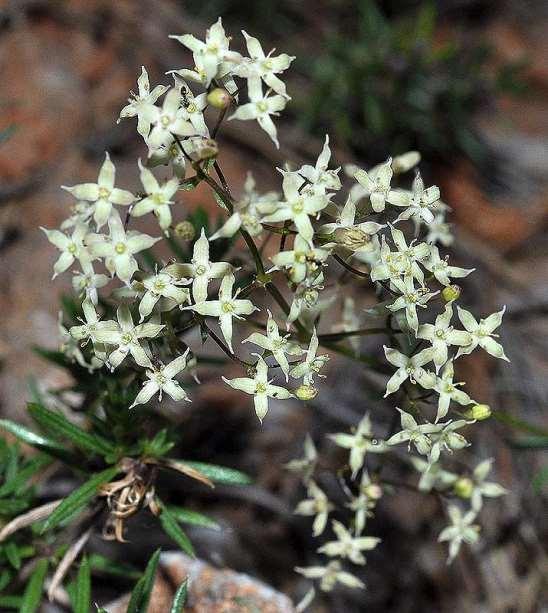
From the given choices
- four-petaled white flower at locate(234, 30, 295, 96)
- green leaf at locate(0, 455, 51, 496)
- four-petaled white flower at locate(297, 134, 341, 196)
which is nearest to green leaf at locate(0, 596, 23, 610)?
green leaf at locate(0, 455, 51, 496)

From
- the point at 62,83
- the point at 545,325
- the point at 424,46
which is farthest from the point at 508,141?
the point at 62,83

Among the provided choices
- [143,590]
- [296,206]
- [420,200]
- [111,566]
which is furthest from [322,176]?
[111,566]

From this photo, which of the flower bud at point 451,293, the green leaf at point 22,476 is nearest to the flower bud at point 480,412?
A: the flower bud at point 451,293

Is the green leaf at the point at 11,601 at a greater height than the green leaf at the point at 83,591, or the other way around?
the green leaf at the point at 83,591

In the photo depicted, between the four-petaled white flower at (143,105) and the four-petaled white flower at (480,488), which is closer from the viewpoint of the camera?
the four-petaled white flower at (143,105)

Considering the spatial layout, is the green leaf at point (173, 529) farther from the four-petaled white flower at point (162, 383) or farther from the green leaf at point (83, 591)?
the four-petaled white flower at point (162, 383)

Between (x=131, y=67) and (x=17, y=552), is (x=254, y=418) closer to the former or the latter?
(x=17, y=552)

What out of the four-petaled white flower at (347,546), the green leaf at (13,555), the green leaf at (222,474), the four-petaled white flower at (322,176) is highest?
the four-petaled white flower at (322,176)
